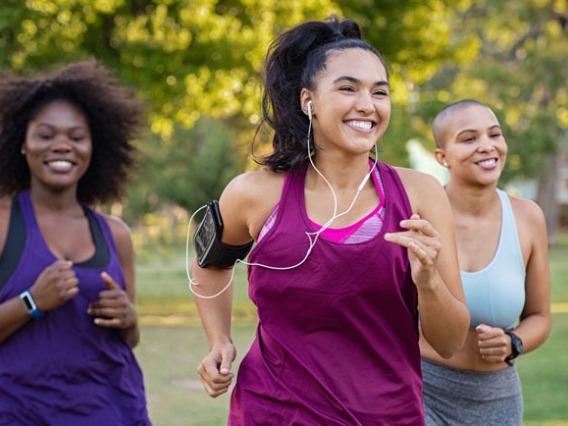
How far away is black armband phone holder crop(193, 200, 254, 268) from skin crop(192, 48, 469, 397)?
62mm

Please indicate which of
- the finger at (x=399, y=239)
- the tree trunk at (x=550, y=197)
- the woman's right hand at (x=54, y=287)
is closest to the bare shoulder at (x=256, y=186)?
the finger at (x=399, y=239)

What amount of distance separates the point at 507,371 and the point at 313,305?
5.12 ft

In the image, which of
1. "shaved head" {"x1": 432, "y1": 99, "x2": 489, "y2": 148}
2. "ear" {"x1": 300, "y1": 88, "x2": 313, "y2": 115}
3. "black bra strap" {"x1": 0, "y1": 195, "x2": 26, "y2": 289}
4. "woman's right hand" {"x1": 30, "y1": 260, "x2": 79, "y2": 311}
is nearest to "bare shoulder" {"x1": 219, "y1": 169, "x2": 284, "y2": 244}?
"ear" {"x1": 300, "y1": 88, "x2": 313, "y2": 115}

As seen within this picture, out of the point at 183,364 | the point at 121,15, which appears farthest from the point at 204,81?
the point at 183,364

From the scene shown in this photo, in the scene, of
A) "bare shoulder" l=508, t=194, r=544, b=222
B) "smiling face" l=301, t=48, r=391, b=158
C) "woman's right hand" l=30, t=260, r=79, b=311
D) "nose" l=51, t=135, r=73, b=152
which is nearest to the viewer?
"smiling face" l=301, t=48, r=391, b=158

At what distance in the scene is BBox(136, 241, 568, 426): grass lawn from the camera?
347 inches

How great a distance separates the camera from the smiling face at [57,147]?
4625mm

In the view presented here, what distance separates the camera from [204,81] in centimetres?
1518

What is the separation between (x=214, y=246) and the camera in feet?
11.7

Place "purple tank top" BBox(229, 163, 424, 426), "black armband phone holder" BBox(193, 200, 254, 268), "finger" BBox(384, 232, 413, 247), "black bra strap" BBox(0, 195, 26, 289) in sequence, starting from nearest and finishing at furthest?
"finger" BBox(384, 232, 413, 247) → "purple tank top" BBox(229, 163, 424, 426) → "black armband phone holder" BBox(193, 200, 254, 268) → "black bra strap" BBox(0, 195, 26, 289)

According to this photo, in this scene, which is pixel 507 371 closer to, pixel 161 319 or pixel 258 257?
pixel 258 257

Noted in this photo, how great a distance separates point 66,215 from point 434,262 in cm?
211

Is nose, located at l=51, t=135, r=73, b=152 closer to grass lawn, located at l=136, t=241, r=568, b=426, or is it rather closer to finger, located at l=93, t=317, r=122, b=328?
finger, located at l=93, t=317, r=122, b=328

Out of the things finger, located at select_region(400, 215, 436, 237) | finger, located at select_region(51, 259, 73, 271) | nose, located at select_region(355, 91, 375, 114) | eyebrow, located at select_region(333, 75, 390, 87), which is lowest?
finger, located at select_region(51, 259, 73, 271)
